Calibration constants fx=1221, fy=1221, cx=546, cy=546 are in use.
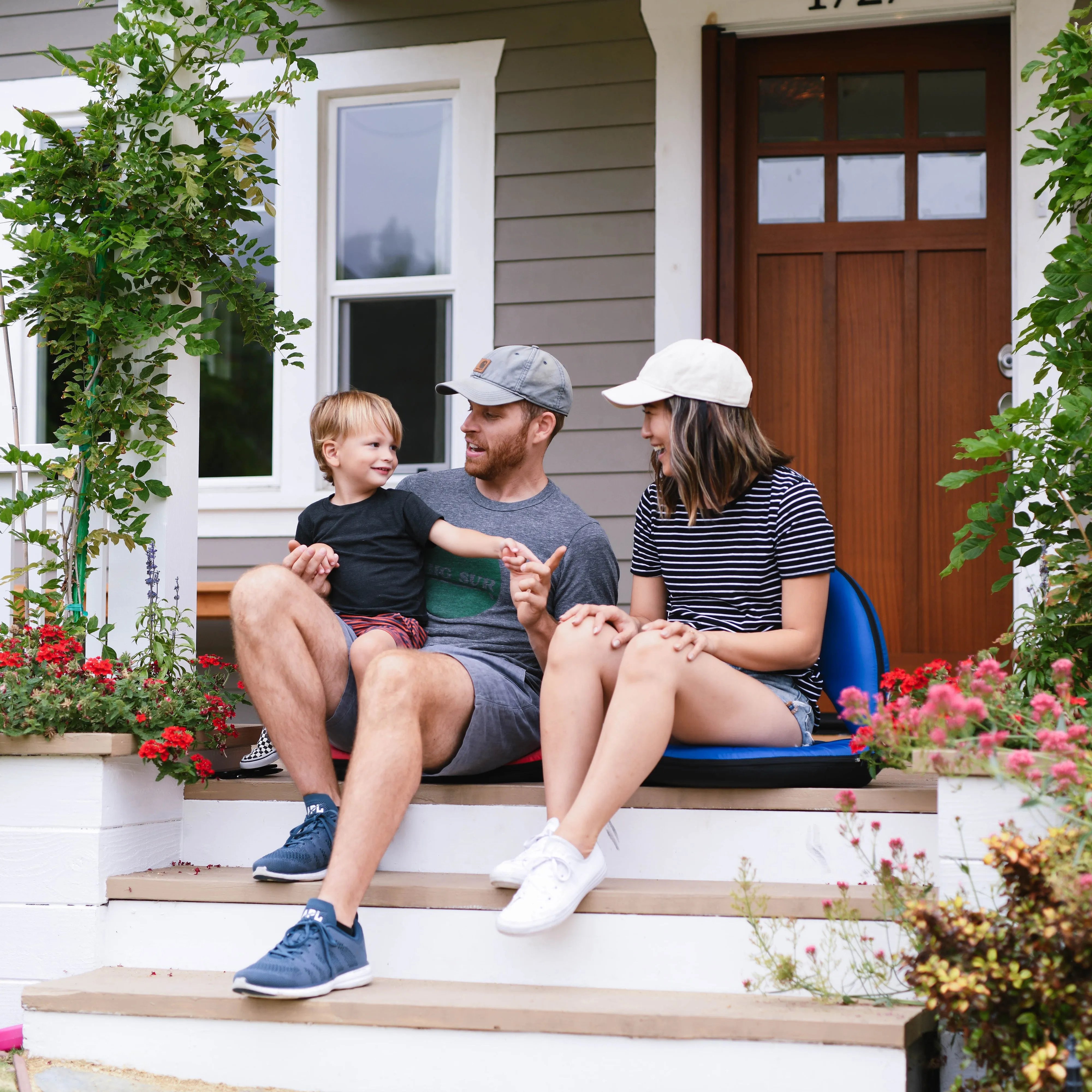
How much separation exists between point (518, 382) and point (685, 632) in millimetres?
812

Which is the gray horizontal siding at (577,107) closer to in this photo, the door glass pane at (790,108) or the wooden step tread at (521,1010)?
the door glass pane at (790,108)

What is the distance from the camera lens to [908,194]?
3.80 meters

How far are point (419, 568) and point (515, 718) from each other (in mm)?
442

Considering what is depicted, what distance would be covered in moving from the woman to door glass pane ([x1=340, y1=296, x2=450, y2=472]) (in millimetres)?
1818

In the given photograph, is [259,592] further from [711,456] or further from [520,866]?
[711,456]

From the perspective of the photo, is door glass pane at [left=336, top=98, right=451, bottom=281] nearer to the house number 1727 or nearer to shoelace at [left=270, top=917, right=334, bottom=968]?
the house number 1727

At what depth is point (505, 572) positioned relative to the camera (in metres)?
2.58

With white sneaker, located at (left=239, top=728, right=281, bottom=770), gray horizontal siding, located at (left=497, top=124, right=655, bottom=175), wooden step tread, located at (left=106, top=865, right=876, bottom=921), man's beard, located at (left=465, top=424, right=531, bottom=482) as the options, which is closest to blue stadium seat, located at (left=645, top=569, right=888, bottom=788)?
wooden step tread, located at (left=106, top=865, right=876, bottom=921)

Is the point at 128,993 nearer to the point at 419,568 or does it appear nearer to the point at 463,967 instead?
the point at 463,967

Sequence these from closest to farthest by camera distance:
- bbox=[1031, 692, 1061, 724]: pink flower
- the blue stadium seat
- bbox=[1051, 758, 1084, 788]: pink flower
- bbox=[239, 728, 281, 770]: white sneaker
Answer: bbox=[1051, 758, 1084, 788]: pink flower
bbox=[1031, 692, 1061, 724]: pink flower
the blue stadium seat
bbox=[239, 728, 281, 770]: white sneaker

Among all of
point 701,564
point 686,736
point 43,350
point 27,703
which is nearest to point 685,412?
point 701,564

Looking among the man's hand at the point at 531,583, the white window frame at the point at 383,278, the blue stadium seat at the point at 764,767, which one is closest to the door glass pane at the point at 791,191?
the white window frame at the point at 383,278

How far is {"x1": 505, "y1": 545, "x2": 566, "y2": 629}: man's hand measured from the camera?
7.38ft

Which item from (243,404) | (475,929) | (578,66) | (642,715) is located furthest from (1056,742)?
(243,404)
